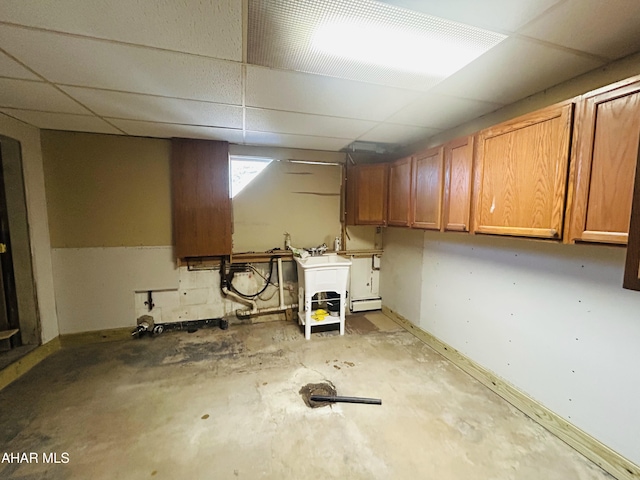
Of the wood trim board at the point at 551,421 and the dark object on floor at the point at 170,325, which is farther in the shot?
the dark object on floor at the point at 170,325

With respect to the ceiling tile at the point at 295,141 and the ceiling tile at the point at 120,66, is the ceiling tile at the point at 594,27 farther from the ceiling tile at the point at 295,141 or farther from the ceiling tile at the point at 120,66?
the ceiling tile at the point at 295,141

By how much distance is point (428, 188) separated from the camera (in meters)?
2.61

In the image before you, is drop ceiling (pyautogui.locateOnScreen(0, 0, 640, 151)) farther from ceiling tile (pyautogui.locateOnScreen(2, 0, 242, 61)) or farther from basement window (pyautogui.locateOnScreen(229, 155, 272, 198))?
basement window (pyautogui.locateOnScreen(229, 155, 272, 198))

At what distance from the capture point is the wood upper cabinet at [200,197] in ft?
10.5

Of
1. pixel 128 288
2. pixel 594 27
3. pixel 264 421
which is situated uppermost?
pixel 594 27

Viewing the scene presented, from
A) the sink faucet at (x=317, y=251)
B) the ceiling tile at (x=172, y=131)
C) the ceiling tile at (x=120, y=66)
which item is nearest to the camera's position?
the ceiling tile at (x=120, y=66)

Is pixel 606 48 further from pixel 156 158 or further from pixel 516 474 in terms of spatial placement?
pixel 156 158

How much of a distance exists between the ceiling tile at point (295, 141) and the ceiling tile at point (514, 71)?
1533 mm

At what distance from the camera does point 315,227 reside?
3887 mm

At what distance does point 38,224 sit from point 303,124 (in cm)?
296

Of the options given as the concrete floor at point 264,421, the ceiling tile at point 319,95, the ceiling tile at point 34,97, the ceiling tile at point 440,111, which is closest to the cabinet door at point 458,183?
the ceiling tile at point 440,111

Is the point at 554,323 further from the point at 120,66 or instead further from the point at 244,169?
the point at 244,169

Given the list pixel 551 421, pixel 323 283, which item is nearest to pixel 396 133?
pixel 323 283

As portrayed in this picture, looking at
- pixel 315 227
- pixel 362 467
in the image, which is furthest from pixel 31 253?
pixel 362 467
